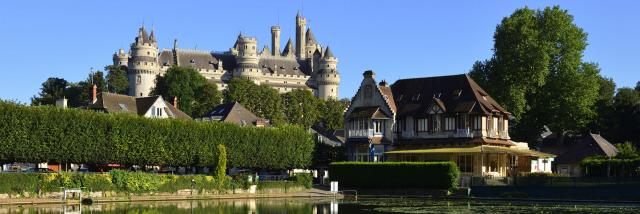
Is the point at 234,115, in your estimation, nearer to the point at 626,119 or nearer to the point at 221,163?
the point at 221,163

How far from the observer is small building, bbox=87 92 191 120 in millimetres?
75375

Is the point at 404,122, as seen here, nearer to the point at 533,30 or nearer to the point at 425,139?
the point at 425,139

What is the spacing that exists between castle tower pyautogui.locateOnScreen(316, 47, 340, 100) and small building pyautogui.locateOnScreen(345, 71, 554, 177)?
118 m

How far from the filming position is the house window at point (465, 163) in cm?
6538

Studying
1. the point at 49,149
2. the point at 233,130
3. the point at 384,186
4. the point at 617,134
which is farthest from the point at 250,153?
the point at 617,134

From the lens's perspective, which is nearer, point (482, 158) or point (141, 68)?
point (482, 158)

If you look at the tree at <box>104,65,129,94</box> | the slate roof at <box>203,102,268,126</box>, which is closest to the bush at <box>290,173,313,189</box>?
the slate roof at <box>203,102,268,126</box>

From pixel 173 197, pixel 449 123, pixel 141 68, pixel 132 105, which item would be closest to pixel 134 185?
pixel 173 197

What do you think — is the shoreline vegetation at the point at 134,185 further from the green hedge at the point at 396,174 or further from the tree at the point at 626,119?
the tree at the point at 626,119

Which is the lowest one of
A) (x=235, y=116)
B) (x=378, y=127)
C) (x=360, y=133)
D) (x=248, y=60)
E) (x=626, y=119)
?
(x=360, y=133)

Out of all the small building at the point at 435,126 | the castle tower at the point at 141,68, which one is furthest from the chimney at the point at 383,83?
the castle tower at the point at 141,68

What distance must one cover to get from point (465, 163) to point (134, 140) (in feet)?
77.3

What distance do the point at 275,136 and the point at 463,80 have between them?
15.2m

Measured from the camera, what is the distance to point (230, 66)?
187 m
